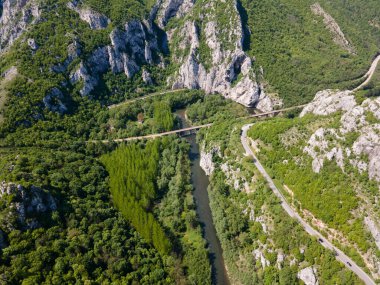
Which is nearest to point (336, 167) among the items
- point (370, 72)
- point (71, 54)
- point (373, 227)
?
point (373, 227)

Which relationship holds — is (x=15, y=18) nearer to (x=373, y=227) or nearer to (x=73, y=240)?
(x=73, y=240)

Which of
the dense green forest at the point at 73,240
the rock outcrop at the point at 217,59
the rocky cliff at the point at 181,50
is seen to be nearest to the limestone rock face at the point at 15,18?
the rocky cliff at the point at 181,50

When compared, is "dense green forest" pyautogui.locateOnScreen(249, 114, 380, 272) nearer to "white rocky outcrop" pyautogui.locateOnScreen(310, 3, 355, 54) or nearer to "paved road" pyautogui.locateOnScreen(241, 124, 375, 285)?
"paved road" pyautogui.locateOnScreen(241, 124, 375, 285)

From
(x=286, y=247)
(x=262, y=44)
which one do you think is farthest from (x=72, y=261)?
(x=262, y=44)

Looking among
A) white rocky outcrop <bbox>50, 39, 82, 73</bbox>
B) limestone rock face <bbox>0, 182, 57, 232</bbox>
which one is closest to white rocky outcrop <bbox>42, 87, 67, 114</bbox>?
white rocky outcrop <bbox>50, 39, 82, 73</bbox>

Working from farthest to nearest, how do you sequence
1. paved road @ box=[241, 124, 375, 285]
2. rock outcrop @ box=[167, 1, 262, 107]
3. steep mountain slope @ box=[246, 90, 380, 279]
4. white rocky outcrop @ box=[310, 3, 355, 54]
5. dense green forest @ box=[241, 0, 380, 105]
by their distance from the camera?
white rocky outcrop @ box=[310, 3, 355, 54]
rock outcrop @ box=[167, 1, 262, 107]
dense green forest @ box=[241, 0, 380, 105]
steep mountain slope @ box=[246, 90, 380, 279]
paved road @ box=[241, 124, 375, 285]

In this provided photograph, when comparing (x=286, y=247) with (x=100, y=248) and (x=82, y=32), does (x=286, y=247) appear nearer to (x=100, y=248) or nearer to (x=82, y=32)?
(x=100, y=248)
